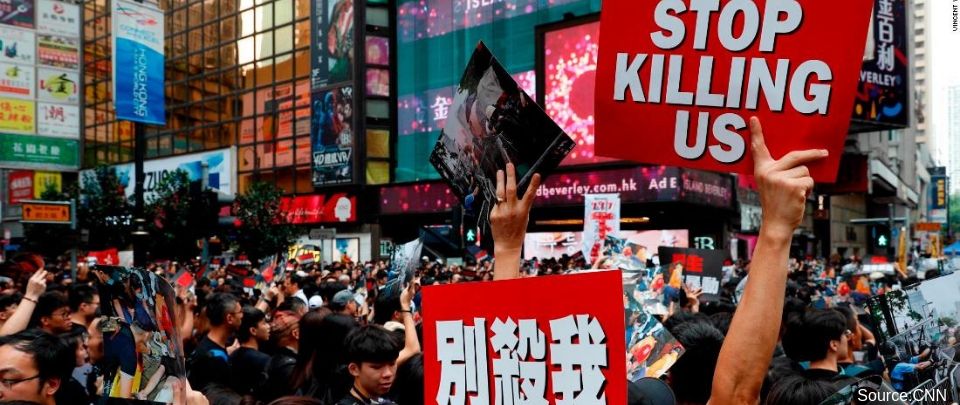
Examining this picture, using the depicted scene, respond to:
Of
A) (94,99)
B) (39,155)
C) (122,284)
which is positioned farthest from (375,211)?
(122,284)

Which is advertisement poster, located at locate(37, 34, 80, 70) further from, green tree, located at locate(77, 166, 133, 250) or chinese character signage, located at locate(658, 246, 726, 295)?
chinese character signage, located at locate(658, 246, 726, 295)

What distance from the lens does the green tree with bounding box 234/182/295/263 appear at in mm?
29188

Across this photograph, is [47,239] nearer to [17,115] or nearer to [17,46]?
[17,115]

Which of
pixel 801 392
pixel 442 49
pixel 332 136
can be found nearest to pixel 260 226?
pixel 332 136

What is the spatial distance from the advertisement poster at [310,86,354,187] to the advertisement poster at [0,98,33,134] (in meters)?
19.0

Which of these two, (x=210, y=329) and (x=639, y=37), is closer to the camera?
(x=639, y=37)

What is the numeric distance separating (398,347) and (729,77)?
99.1 inches

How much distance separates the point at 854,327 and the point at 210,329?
16.0 ft

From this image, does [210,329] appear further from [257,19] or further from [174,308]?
[257,19]

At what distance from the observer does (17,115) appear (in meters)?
20.3

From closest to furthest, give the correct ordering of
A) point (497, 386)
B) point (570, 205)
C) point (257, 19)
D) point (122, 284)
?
point (497, 386) → point (122, 284) → point (570, 205) → point (257, 19)

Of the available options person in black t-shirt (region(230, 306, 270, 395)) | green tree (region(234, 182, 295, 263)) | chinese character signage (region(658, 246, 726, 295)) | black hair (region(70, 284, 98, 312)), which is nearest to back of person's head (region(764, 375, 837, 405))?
person in black t-shirt (region(230, 306, 270, 395))

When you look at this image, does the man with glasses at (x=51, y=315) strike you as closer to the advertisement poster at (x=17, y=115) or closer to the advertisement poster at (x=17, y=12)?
the advertisement poster at (x=17, y=115)

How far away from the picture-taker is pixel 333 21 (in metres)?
39.8
